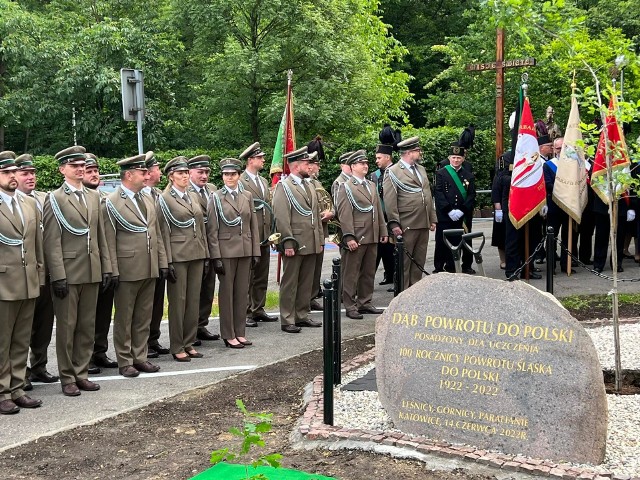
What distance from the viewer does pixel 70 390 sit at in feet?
25.7

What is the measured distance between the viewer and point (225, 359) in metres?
9.10

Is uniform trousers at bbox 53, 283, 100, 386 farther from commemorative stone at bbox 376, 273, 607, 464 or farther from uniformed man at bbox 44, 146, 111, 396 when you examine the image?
commemorative stone at bbox 376, 273, 607, 464

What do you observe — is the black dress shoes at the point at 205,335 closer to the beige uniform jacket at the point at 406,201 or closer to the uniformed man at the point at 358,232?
the uniformed man at the point at 358,232

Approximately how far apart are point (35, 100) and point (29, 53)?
1.17 m

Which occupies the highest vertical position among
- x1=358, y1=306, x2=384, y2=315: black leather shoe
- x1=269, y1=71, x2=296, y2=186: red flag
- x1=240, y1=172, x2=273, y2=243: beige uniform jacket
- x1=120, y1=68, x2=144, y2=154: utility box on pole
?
x1=120, y1=68, x2=144, y2=154: utility box on pole

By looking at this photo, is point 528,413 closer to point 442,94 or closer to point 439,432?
point 439,432

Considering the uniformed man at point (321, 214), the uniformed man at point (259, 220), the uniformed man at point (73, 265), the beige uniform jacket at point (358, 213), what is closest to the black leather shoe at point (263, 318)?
the uniformed man at point (259, 220)

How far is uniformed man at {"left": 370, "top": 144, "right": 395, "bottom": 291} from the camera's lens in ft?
42.7

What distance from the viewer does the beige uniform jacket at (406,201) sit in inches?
462

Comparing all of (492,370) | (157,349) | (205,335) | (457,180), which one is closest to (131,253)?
(157,349)

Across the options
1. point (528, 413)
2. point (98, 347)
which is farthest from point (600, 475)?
point (98, 347)

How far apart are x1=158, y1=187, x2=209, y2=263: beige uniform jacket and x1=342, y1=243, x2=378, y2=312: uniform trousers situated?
2.51 meters

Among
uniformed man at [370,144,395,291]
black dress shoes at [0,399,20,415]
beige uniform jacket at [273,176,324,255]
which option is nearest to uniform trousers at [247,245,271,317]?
beige uniform jacket at [273,176,324,255]

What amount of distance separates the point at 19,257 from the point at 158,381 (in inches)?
67.9
